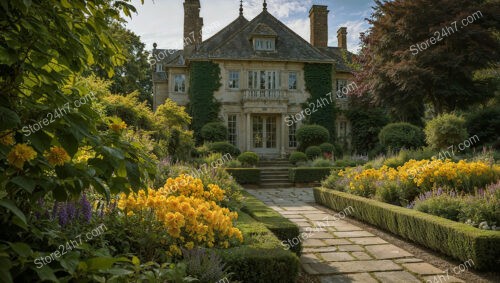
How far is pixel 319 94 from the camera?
23453 millimetres

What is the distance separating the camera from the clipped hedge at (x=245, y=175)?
48.3 ft

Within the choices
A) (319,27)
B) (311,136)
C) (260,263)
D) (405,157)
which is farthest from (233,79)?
(260,263)

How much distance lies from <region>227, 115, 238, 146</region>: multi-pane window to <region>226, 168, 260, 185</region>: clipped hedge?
8179 mm

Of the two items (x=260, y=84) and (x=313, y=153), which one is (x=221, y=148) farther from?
(x=260, y=84)

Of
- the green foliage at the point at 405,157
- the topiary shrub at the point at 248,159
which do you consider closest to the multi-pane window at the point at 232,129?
the topiary shrub at the point at 248,159

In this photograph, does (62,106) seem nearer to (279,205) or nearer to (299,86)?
(279,205)

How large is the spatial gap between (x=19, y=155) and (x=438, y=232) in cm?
525

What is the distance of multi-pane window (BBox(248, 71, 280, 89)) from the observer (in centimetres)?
2273

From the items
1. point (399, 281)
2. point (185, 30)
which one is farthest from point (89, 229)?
point (185, 30)

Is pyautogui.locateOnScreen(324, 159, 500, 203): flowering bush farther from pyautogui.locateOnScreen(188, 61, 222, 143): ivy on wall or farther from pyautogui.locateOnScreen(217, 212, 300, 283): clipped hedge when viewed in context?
pyautogui.locateOnScreen(188, 61, 222, 143): ivy on wall

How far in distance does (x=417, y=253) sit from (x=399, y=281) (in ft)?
4.61

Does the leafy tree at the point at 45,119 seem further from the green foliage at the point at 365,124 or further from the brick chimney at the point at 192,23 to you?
the brick chimney at the point at 192,23

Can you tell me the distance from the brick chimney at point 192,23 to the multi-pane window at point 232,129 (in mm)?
5962

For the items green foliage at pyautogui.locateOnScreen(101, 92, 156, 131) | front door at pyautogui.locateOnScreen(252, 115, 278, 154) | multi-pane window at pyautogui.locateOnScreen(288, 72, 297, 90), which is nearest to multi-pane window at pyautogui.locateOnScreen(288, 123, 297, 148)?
front door at pyautogui.locateOnScreen(252, 115, 278, 154)
